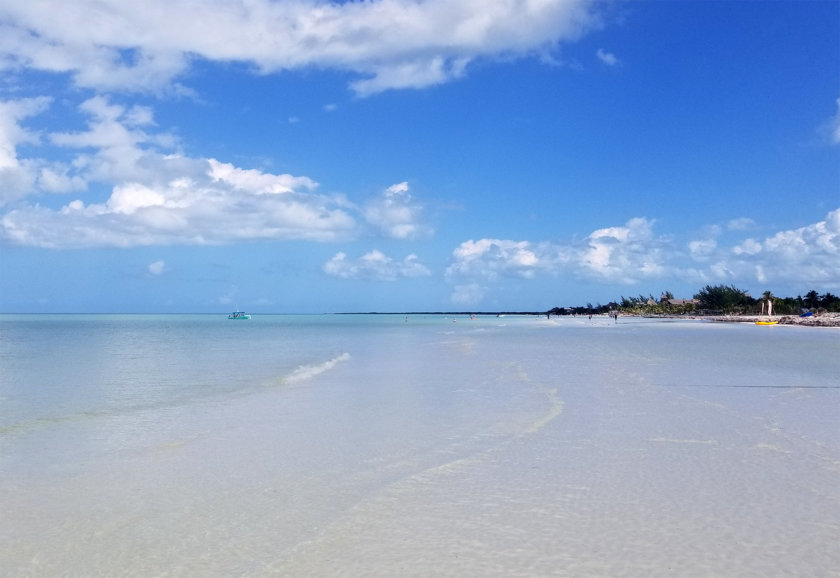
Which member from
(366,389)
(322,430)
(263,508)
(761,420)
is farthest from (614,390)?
(263,508)

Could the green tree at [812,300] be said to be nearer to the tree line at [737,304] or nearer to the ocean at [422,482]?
the tree line at [737,304]

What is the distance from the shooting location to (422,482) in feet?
27.0

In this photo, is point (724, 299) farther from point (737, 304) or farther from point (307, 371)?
point (307, 371)

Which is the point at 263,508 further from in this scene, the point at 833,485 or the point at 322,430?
the point at 833,485

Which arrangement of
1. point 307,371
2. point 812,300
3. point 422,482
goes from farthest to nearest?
point 812,300
point 307,371
point 422,482

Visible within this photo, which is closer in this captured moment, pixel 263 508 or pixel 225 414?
pixel 263 508

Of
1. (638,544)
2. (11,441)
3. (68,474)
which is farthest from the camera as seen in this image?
(11,441)

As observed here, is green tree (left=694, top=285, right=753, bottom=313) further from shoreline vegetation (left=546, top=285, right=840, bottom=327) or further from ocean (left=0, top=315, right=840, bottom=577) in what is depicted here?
ocean (left=0, top=315, right=840, bottom=577)

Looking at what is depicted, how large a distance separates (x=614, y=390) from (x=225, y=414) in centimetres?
1015

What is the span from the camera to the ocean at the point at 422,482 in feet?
18.9

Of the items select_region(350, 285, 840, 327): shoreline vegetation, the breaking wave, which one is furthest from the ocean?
select_region(350, 285, 840, 327): shoreline vegetation

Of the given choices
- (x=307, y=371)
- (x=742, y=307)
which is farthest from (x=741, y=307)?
(x=307, y=371)

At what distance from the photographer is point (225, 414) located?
1375 centimetres

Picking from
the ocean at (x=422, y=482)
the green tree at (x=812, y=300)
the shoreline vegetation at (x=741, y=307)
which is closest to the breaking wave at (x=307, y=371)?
the ocean at (x=422, y=482)
